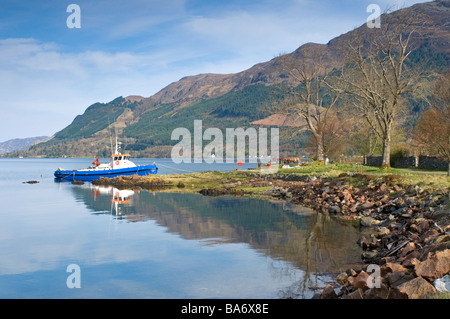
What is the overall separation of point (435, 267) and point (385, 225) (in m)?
11.3

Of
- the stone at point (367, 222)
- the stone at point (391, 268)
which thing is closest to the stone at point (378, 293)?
the stone at point (391, 268)

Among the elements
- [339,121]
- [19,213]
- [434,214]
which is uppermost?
[339,121]

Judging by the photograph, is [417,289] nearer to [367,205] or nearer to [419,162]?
[367,205]

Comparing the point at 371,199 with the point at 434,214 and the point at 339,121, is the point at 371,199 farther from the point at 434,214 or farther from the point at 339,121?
the point at 339,121

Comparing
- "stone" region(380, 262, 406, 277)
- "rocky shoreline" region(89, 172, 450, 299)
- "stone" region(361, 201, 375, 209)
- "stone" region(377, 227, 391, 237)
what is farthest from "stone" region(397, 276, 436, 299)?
"stone" region(361, 201, 375, 209)

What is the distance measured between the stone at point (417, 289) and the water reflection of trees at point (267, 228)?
12.1 feet

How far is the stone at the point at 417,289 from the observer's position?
9.18 metres

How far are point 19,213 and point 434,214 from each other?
29.7 meters

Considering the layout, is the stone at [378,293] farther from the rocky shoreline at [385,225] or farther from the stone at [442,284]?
the stone at [442,284]

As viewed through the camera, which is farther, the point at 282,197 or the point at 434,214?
the point at 282,197

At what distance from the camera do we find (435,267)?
33.1 feet
